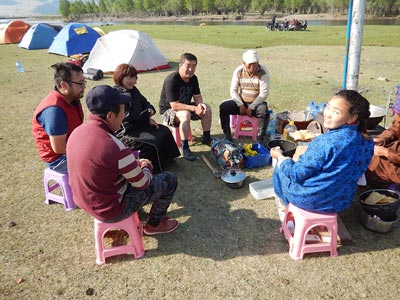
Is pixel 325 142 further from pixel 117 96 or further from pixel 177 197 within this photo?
pixel 177 197

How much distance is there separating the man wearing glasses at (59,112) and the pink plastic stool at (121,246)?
122 cm

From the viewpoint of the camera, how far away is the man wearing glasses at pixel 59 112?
3.47 meters

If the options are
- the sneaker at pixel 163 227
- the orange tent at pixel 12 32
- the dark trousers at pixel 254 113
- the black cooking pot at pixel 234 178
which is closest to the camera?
the sneaker at pixel 163 227

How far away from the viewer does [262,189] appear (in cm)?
409

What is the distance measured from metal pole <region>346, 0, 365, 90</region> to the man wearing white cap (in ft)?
4.26

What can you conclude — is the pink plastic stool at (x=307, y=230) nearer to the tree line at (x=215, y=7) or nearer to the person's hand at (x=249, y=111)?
the person's hand at (x=249, y=111)

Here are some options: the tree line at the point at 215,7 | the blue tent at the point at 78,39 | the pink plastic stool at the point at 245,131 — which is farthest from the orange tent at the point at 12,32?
the tree line at the point at 215,7

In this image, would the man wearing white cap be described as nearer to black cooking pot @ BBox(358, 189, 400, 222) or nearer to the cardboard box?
the cardboard box

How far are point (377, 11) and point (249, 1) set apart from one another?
39.2 meters

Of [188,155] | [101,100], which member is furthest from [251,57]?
[101,100]

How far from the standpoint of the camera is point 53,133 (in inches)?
137

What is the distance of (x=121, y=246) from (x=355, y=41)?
434cm

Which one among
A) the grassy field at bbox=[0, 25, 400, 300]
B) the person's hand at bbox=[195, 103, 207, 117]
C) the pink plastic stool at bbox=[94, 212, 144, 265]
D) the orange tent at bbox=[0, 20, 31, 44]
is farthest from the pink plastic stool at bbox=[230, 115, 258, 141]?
the orange tent at bbox=[0, 20, 31, 44]

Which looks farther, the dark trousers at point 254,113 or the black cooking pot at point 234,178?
the dark trousers at point 254,113
